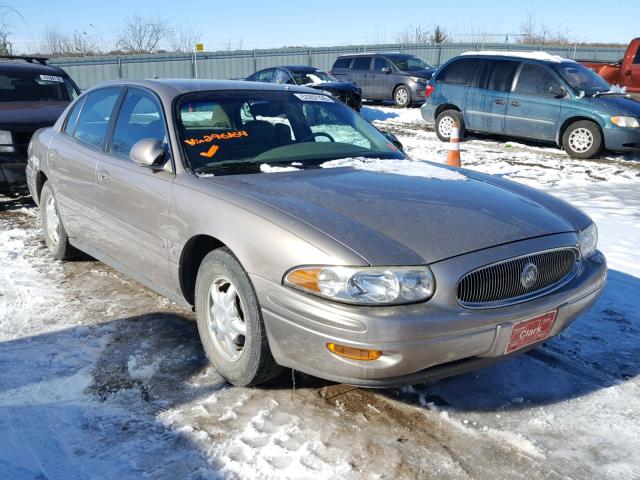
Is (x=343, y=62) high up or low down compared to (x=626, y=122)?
up

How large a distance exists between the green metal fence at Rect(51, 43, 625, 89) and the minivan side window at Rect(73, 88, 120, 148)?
18432mm

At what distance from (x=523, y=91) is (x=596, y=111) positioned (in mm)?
1456

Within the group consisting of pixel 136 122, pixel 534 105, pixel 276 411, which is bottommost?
pixel 276 411

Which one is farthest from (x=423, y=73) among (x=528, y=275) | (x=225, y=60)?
(x=528, y=275)

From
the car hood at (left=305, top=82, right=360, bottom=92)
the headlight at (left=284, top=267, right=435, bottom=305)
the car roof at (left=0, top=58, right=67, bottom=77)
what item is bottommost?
the headlight at (left=284, top=267, right=435, bottom=305)

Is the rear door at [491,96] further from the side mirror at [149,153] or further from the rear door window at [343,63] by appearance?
the side mirror at [149,153]

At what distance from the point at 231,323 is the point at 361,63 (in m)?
A: 18.0

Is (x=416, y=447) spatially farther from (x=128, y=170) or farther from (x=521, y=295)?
(x=128, y=170)

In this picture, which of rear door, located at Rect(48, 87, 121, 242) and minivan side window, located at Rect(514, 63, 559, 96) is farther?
minivan side window, located at Rect(514, 63, 559, 96)

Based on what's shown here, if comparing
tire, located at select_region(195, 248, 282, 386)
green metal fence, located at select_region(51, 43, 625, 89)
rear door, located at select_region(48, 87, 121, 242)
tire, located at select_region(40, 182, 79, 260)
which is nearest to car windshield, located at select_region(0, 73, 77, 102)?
tire, located at select_region(40, 182, 79, 260)

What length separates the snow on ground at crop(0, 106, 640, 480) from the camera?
2.75m

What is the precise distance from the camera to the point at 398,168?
13.4ft

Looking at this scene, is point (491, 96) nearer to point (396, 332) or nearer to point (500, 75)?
point (500, 75)

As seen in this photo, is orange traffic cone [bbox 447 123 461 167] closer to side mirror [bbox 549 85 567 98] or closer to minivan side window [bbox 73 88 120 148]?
side mirror [bbox 549 85 567 98]
